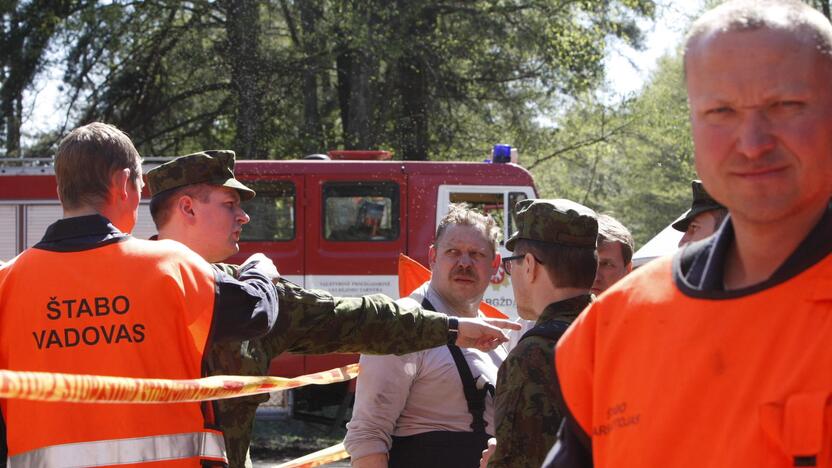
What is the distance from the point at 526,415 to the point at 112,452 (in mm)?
1118

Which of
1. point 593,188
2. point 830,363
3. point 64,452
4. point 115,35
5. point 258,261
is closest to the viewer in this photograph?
point 830,363

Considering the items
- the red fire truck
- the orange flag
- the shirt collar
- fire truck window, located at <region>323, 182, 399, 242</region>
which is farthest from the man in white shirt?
fire truck window, located at <region>323, 182, 399, 242</region>

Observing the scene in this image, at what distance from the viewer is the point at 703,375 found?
58.5 inches

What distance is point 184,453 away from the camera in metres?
2.95

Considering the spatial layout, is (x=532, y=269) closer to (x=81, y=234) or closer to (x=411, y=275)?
(x=81, y=234)

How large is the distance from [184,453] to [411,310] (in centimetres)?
107

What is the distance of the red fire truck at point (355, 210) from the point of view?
12.4 meters

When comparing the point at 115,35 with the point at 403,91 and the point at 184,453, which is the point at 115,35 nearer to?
the point at 403,91

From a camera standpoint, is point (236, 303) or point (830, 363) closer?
point (830, 363)

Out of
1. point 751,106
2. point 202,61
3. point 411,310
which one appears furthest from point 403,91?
point 751,106

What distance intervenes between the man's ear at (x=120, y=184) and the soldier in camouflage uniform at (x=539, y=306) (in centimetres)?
121

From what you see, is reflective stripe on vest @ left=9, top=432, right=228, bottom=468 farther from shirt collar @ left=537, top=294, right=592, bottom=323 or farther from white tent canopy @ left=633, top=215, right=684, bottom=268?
white tent canopy @ left=633, top=215, right=684, bottom=268

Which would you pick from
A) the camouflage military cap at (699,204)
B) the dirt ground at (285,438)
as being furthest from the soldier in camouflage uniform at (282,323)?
the dirt ground at (285,438)

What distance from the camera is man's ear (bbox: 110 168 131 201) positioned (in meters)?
3.12
